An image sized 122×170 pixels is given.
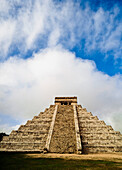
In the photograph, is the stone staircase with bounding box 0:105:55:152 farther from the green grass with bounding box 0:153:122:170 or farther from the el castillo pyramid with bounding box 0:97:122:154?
the green grass with bounding box 0:153:122:170

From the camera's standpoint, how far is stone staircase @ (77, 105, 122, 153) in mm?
11480

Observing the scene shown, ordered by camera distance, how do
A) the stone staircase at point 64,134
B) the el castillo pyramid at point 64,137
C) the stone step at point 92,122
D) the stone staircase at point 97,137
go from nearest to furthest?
the stone staircase at point 64,134 → the el castillo pyramid at point 64,137 → the stone staircase at point 97,137 → the stone step at point 92,122

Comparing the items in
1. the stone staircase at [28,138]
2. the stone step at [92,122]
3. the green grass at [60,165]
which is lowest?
the green grass at [60,165]

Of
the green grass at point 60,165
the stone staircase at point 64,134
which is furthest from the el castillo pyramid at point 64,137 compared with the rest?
the green grass at point 60,165

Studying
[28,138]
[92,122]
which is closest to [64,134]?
[28,138]

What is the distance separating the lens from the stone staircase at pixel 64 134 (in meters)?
10.7

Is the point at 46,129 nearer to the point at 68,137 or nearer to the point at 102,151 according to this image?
the point at 68,137

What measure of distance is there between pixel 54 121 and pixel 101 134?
19.5 ft

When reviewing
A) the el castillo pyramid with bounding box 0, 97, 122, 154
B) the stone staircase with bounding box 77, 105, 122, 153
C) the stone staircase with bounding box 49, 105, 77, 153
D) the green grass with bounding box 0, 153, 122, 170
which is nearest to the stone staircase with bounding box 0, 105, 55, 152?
the el castillo pyramid with bounding box 0, 97, 122, 154

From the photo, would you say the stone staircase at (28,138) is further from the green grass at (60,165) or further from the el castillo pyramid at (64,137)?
the green grass at (60,165)

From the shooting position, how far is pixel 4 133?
29703 mm

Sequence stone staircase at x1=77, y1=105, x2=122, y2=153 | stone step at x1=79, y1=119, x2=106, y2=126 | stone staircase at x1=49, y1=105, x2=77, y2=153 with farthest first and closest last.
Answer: stone step at x1=79, y1=119, x2=106, y2=126
stone staircase at x1=77, y1=105, x2=122, y2=153
stone staircase at x1=49, y1=105, x2=77, y2=153

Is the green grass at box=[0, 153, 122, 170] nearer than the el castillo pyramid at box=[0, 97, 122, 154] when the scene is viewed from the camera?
Yes

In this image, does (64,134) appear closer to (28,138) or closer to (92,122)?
(28,138)
